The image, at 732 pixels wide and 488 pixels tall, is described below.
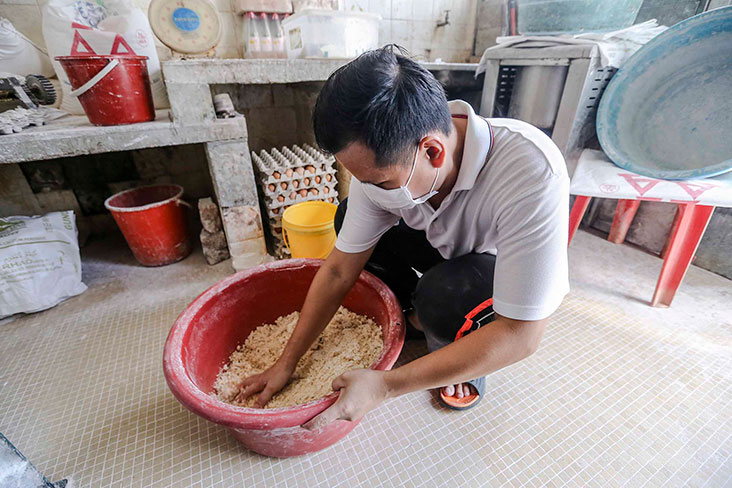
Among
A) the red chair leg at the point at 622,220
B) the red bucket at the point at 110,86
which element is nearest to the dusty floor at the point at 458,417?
the red chair leg at the point at 622,220

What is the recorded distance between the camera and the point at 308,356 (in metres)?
1.07

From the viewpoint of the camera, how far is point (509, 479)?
0.86 metres

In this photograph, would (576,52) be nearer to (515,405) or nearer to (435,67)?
(435,67)

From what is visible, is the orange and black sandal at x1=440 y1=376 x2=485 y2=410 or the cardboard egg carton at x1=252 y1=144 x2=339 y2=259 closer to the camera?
the orange and black sandal at x1=440 y1=376 x2=485 y2=410

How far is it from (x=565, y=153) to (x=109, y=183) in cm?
264

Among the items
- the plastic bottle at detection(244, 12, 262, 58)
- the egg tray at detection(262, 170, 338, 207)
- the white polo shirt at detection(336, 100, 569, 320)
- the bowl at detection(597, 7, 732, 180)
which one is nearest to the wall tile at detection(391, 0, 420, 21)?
the plastic bottle at detection(244, 12, 262, 58)

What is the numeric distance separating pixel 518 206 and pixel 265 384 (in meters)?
0.82

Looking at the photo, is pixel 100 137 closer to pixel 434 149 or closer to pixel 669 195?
pixel 434 149

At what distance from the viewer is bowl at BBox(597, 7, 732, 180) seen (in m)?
1.28

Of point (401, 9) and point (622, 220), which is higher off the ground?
point (401, 9)

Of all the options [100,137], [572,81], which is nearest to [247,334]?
[100,137]

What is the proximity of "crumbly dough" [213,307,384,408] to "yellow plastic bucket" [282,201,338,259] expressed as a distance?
1.19 ft

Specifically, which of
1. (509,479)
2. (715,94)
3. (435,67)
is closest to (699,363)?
(509,479)

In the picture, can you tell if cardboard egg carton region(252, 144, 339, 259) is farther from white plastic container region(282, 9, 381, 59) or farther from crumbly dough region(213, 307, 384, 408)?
crumbly dough region(213, 307, 384, 408)
